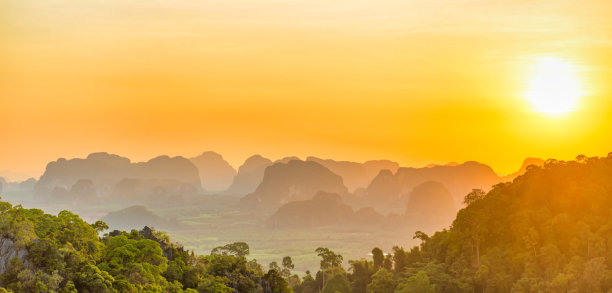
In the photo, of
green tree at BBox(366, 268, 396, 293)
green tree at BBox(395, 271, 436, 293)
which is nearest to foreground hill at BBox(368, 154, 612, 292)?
green tree at BBox(395, 271, 436, 293)

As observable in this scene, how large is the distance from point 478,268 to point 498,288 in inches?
322

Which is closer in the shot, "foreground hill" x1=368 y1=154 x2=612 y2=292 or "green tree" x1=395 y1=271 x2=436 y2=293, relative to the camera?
"foreground hill" x1=368 y1=154 x2=612 y2=292

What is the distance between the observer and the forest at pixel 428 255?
60.8 meters

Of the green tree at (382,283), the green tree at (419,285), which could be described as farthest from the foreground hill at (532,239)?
the green tree at (382,283)

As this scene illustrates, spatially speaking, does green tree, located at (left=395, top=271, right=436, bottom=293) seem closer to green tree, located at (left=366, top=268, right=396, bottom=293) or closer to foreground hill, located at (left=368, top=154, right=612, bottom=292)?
foreground hill, located at (left=368, top=154, right=612, bottom=292)

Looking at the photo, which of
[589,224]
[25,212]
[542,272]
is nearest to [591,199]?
[589,224]

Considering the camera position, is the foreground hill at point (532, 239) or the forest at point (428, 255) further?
the foreground hill at point (532, 239)

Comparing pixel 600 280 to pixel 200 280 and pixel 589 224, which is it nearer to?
pixel 589 224

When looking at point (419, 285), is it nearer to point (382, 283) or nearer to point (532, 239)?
point (382, 283)

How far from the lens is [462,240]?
11431 cm

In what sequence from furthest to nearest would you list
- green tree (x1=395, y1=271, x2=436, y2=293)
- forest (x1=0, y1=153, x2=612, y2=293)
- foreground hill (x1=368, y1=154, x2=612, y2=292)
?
green tree (x1=395, y1=271, x2=436, y2=293) → foreground hill (x1=368, y1=154, x2=612, y2=292) → forest (x1=0, y1=153, x2=612, y2=293)

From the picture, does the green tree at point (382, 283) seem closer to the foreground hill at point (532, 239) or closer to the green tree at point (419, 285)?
the foreground hill at point (532, 239)

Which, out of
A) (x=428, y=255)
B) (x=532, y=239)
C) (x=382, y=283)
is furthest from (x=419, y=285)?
(x=428, y=255)

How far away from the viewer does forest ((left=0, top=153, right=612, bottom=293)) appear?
200 feet
